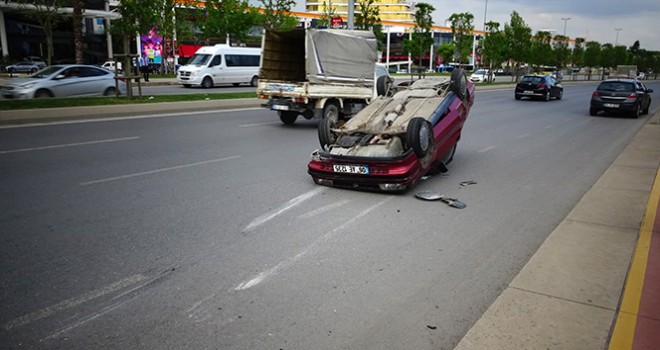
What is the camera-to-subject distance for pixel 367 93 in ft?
52.7

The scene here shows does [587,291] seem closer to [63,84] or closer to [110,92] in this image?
[63,84]

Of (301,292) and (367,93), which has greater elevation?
(367,93)

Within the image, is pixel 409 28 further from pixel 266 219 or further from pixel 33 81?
pixel 266 219

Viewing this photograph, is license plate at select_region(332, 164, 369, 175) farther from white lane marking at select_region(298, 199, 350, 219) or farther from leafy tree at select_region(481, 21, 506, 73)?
leafy tree at select_region(481, 21, 506, 73)

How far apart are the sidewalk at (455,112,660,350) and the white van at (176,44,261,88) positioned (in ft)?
85.6

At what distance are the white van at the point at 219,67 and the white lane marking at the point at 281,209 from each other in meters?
23.9

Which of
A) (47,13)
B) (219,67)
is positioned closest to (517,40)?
(219,67)

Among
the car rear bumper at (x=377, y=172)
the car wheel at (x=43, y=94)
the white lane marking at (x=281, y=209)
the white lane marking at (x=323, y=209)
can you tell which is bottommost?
the white lane marking at (x=323, y=209)

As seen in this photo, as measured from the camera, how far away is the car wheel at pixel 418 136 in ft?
23.0

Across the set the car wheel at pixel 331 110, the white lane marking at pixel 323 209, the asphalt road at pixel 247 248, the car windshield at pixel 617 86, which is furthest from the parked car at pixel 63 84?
the car windshield at pixel 617 86

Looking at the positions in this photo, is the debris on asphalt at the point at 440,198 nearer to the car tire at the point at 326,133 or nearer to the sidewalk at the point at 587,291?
the sidewalk at the point at 587,291

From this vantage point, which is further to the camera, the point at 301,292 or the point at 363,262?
the point at 363,262

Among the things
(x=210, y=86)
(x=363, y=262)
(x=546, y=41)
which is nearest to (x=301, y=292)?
(x=363, y=262)

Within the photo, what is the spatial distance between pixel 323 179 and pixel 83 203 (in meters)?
3.29
